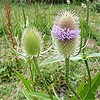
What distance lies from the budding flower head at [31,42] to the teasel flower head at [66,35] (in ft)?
0.25

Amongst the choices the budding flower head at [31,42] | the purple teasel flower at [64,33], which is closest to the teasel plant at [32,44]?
the budding flower head at [31,42]

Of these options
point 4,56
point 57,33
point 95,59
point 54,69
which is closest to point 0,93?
point 54,69

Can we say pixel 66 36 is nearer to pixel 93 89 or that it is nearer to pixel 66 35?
pixel 66 35

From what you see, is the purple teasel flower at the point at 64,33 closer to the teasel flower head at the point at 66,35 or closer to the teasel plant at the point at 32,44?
the teasel flower head at the point at 66,35

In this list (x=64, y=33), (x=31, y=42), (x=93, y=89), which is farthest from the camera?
(x=93, y=89)

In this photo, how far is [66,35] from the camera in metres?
0.96

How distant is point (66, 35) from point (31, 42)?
0.17 metres

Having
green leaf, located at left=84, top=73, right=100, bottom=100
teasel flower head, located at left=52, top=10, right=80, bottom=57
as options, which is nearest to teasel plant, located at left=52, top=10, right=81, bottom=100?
teasel flower head, located at left=52, top=10, right=80, bottom=57

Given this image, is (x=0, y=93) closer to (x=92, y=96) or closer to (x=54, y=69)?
(x=54, y=69)

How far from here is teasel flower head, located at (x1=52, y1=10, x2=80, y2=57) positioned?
97cm

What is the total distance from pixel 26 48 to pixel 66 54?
165 millimetres

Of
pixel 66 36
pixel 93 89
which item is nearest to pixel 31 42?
pixel 66 36

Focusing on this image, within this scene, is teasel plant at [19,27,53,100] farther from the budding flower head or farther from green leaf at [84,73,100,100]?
green leaf at [84,73,100,100]

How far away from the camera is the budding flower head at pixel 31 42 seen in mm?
1045
